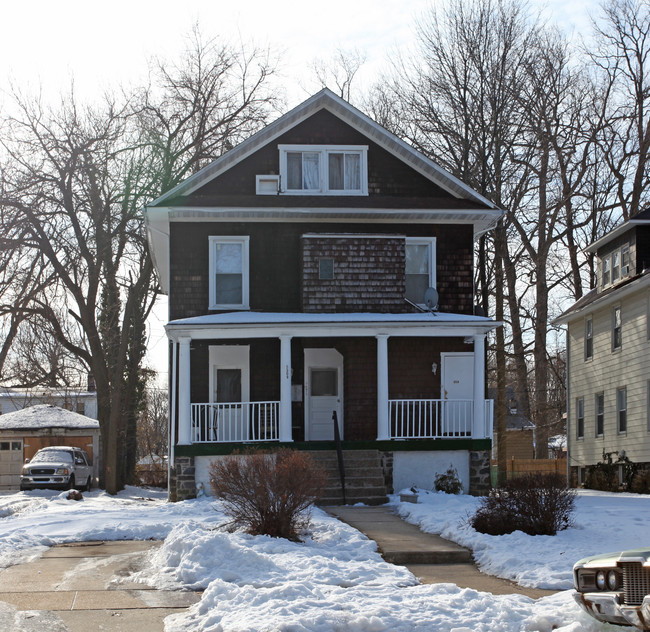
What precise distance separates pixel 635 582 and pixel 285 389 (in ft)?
46.5

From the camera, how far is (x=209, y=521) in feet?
45.8

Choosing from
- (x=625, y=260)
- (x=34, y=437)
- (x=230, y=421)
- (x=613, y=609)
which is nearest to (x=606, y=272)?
(x=625, y=260)

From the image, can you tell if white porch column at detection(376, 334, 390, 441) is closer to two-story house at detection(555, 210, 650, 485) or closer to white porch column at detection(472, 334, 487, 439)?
white porch column at detection(472, 334, 487, 439)

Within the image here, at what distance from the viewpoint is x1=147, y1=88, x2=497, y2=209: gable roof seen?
2236 centimetres

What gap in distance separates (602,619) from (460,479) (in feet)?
44.6

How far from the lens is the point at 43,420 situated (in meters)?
37.2

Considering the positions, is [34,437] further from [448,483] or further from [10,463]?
[448,483]

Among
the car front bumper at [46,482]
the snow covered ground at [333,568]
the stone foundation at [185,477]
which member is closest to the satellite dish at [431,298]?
the snow covered ground at [333,568]

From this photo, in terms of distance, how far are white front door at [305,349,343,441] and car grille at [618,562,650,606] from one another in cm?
1625

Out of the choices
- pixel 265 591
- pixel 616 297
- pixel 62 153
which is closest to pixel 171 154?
pixel 62 153

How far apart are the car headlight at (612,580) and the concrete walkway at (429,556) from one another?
232cm

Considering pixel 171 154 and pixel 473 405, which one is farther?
pixel 171 154

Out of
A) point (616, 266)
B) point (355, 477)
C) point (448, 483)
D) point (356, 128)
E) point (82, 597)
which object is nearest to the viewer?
point (82, 597)

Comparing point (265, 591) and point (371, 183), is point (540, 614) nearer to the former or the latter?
point (265, 591)
